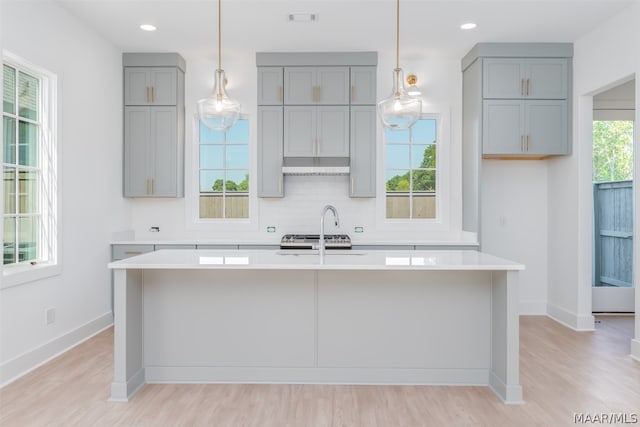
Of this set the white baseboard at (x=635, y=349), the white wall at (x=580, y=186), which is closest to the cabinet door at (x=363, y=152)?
the white wall at (x=580, y=186)

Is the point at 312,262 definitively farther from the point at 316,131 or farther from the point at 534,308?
the point at 534,308

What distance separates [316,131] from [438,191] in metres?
1.62

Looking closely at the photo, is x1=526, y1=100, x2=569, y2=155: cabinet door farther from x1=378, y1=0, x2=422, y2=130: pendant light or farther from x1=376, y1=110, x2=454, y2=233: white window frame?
x1=378, y1=0, x2=422, y2=130: pendant light

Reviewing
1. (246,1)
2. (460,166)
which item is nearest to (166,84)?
(246,1)

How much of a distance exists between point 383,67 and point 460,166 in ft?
4.82

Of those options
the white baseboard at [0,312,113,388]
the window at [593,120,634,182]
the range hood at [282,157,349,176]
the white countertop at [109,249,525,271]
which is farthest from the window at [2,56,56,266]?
the window at [593,120,634,182]

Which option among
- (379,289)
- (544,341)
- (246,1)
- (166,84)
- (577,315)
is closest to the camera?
(379,289)

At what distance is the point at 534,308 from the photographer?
5.33 metres

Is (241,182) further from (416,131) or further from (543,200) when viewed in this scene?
(543,200)

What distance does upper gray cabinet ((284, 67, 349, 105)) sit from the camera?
5117 millimetres

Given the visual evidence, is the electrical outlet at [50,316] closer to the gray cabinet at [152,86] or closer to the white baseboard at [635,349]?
the gray cabinet at [152,86]

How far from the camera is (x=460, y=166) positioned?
5.36 meters

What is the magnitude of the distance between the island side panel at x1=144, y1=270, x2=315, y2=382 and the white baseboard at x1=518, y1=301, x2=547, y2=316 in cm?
329

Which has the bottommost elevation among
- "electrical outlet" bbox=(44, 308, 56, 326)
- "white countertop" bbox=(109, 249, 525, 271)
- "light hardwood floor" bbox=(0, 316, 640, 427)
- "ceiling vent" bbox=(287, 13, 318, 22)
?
"light hardwood floor" bbox=(0, 316, 640, 427)
